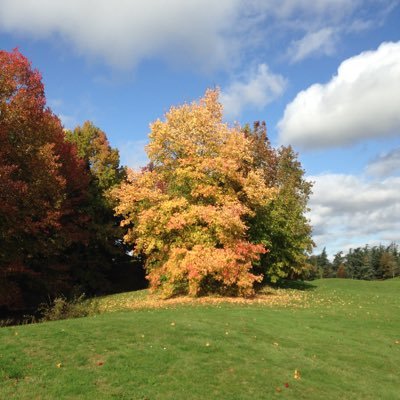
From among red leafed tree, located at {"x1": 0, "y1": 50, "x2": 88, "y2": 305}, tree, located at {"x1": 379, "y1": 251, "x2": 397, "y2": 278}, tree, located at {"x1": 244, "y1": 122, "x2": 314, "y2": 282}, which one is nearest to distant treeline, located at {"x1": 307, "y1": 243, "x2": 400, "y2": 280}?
tree, located at {"x1": 379, "y1": 251, "x2": 397, "y2": 278}

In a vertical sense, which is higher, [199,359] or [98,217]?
[98,217]

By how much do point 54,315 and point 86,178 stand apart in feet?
59.0

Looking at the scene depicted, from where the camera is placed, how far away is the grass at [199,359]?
8.70m

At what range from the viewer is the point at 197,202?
2542cm

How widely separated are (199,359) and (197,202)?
15.2 m

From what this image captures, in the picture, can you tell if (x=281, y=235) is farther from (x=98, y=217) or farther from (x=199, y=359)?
(x=199, y=359)

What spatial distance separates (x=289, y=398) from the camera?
896 centimetres

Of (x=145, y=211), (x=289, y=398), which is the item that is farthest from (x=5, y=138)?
(x=289, y=398)

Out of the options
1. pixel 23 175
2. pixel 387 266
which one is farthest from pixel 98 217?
pixel 387 266

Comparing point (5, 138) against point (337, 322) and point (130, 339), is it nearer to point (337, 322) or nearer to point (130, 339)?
point (130, 339)

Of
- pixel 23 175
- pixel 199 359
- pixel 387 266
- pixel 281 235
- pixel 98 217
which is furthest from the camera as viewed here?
pixel 387 266

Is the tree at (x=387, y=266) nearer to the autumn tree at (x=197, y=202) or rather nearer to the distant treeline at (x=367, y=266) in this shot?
the distant treeline at (x=367, y=266)

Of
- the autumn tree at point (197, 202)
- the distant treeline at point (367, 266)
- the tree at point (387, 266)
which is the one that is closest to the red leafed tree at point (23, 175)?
the autumn tree at point (197, 202)

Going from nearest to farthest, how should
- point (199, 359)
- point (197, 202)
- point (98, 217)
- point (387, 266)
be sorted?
point (199, 359)
point (197, 202)
point (98, 217)
point (387, 266)
